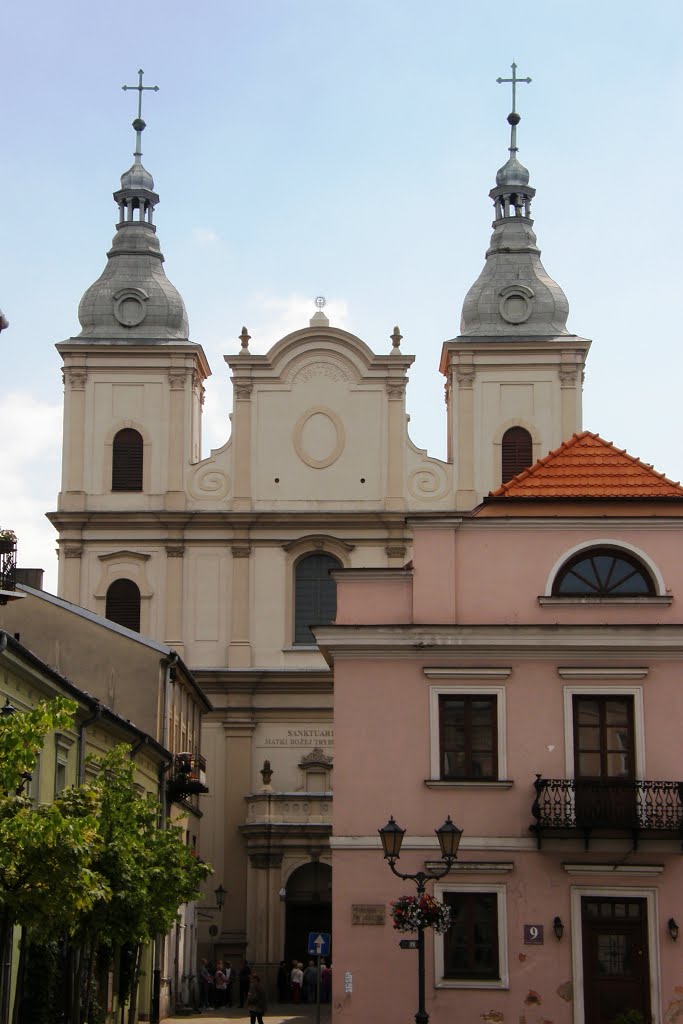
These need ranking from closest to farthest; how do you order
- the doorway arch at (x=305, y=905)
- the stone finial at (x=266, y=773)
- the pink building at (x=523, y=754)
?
the pink building at (x=523, y=754)
the doorway arch at (x=305, y=905)
the stone finial at (x=266, y=773)

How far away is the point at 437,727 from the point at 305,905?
23190 mm

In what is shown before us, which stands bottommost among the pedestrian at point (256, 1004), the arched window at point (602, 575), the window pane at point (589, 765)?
the pedestrian at point (256, 1004)

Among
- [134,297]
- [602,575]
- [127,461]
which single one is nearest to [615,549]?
[602,575]

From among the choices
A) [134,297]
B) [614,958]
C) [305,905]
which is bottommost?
[614,958]

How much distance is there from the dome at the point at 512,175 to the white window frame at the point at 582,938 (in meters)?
36.2

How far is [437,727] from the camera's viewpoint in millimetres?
27656

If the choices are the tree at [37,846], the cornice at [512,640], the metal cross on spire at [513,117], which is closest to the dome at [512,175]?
the metal cross on spire at [513,117]

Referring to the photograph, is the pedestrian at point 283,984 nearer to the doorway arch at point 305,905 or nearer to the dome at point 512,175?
the doorway arch at point 305,905

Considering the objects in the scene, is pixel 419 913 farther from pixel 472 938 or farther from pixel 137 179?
pixel 137 179

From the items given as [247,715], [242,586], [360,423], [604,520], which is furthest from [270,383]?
[604,520]

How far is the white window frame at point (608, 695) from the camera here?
2728cm

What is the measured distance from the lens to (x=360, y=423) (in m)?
54.5

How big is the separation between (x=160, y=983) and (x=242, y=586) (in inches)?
648

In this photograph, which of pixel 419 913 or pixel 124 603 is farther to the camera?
pixel 124 603
